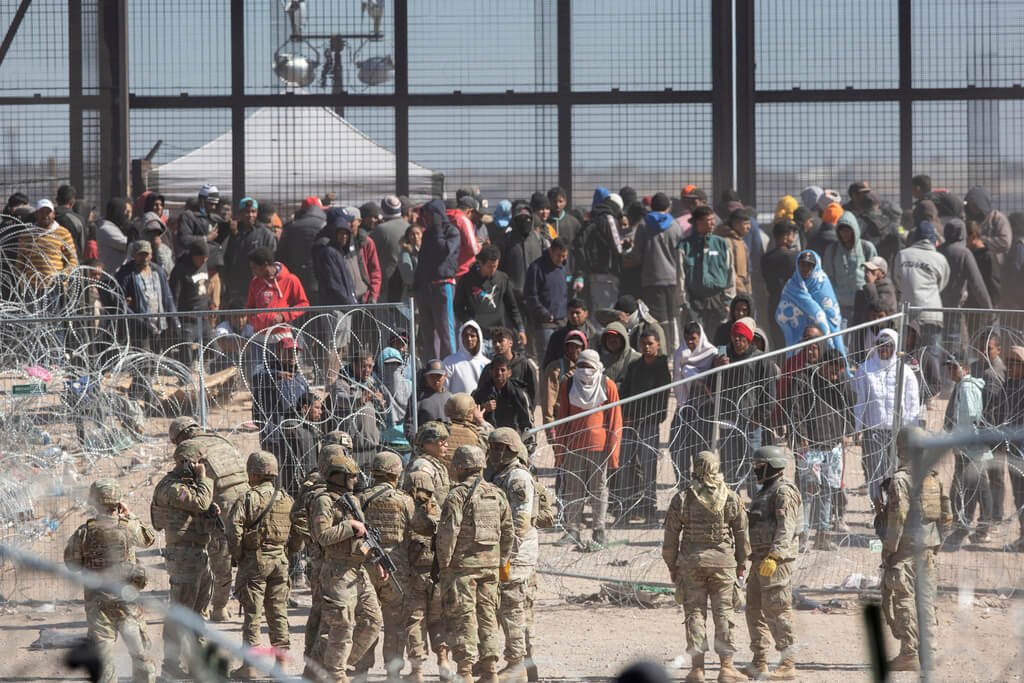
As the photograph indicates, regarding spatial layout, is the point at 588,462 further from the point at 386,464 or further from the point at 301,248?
the point at 301,248

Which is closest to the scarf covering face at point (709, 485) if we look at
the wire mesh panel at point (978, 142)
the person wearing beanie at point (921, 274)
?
the person wearing beanie at point (921, 274)

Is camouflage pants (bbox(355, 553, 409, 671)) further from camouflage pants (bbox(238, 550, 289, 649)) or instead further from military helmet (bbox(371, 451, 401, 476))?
camouflage pants (bbox(238, 550, 289, 649))

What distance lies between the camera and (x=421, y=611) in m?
8.26

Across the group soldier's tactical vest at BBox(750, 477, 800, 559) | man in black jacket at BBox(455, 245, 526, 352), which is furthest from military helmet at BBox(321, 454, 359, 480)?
man in black jacket at BBox(455, 245, 526, 352)

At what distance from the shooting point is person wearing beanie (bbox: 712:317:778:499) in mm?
9594

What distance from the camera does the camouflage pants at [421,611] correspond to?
8.20m

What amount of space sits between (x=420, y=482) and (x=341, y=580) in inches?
27.4

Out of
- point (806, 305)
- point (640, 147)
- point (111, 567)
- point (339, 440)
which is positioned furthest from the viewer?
point (640, 147)

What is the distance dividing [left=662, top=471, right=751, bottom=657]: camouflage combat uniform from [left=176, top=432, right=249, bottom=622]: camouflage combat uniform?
2526 millimetres

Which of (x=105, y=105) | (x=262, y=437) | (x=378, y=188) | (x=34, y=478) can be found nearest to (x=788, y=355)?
(x=262, y=437)

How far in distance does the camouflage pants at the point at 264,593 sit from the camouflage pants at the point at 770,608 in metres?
2.64

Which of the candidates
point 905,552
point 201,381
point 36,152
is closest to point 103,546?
point 201,381

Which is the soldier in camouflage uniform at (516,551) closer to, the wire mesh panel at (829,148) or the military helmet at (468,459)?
the military helmet at (468,459)

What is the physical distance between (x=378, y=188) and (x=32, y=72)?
3724 millimetres
